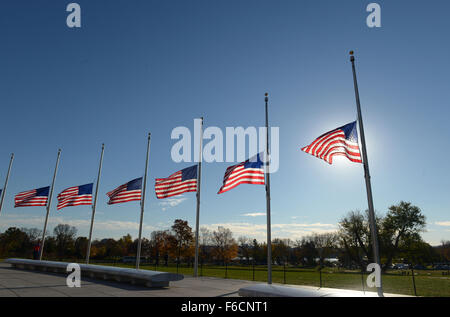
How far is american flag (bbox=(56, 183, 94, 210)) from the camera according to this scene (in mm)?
24406

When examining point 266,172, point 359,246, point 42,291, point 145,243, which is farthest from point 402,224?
point 145,243

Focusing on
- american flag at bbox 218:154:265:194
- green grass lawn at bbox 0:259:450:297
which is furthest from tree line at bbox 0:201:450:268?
american flag at bbox 218:154:265:194

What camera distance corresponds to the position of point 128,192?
22.2 meters

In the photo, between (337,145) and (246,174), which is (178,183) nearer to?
(246,174)

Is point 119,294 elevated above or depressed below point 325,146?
below

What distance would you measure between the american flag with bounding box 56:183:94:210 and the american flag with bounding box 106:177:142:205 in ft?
10.3

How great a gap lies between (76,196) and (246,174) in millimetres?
16175

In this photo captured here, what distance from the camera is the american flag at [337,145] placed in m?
12.9

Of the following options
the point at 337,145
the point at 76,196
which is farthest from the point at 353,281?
the point at 76,196

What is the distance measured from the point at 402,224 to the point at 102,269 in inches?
2311

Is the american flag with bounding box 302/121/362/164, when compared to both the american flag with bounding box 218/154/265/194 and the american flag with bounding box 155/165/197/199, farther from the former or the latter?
the american flag with bounding box 155/165/197/199
